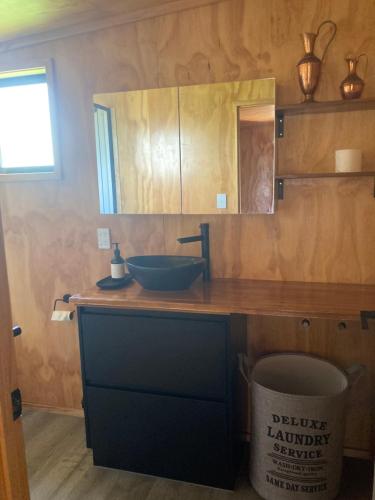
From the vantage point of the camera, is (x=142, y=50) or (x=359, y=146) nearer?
(x=359, y=146)

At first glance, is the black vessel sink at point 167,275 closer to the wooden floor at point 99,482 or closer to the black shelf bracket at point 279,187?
the black shelf bracket at point 279,187

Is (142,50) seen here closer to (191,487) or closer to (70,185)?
(70,185)

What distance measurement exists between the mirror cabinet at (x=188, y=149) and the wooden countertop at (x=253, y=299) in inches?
15.7

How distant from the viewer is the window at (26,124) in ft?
7.72

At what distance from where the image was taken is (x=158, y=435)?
6.20ft

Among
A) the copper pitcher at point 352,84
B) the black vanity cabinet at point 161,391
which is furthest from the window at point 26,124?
the copper pitcher at point 352,84

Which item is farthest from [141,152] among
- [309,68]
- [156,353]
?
[156,353]

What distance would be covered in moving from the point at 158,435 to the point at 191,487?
12.2 inches

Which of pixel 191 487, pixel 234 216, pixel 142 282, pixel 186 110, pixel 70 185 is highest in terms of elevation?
pixel 186 110

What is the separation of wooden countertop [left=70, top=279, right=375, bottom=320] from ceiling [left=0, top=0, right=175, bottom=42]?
4.49ft

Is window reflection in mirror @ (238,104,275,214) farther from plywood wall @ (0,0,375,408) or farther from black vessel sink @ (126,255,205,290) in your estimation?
black vessel sink @ (126,255,205,290)

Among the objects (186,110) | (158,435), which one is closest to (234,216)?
(186,110)

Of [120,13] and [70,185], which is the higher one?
[120,13]

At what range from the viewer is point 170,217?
7.21 feet
